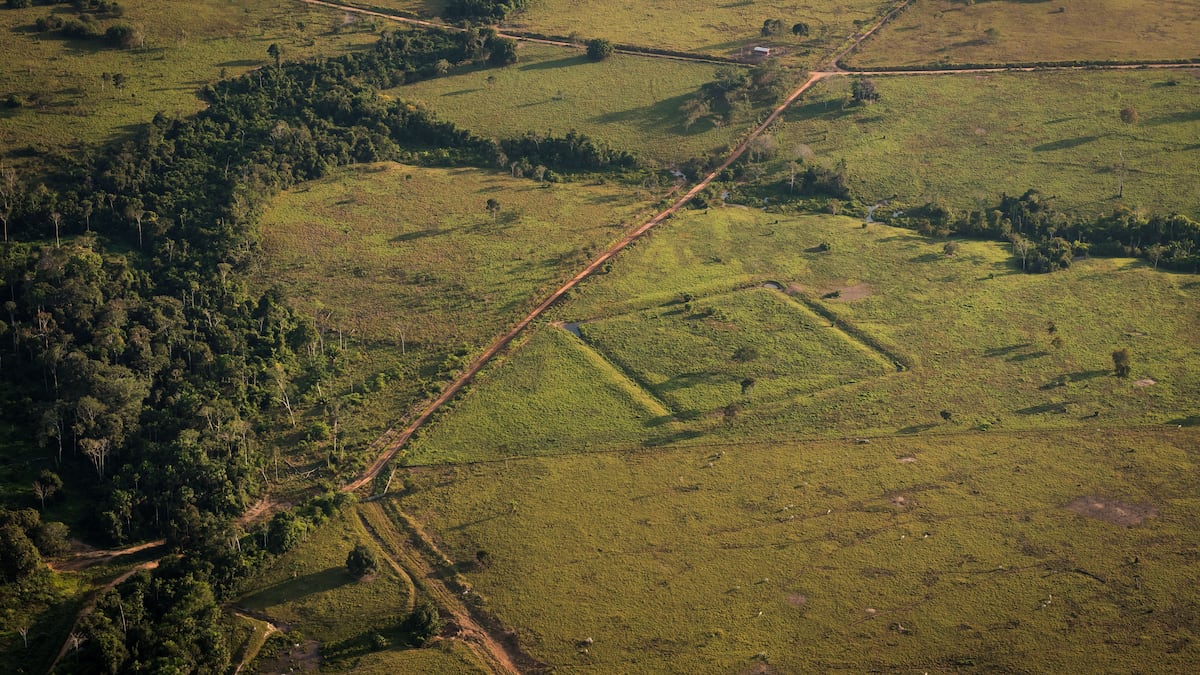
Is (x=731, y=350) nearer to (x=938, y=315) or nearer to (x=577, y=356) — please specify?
(x=577, y=356)

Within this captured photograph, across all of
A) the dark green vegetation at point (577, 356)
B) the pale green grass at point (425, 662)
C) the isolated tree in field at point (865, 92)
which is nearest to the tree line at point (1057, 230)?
the dark green vegetation at point (577, 356)

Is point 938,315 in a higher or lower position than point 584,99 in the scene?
lower

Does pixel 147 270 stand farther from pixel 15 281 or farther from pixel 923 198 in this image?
pixel 923 198

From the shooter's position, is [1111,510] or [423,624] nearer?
[423,624]

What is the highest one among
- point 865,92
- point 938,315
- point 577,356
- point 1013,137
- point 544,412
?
point 865,92

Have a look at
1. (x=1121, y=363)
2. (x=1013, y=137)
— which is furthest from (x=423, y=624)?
(x=1013, y=137)

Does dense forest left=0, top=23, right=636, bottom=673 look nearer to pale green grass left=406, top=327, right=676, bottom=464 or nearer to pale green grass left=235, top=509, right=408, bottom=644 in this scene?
pale green grass left=235, top=509, right=408, bottom=644
